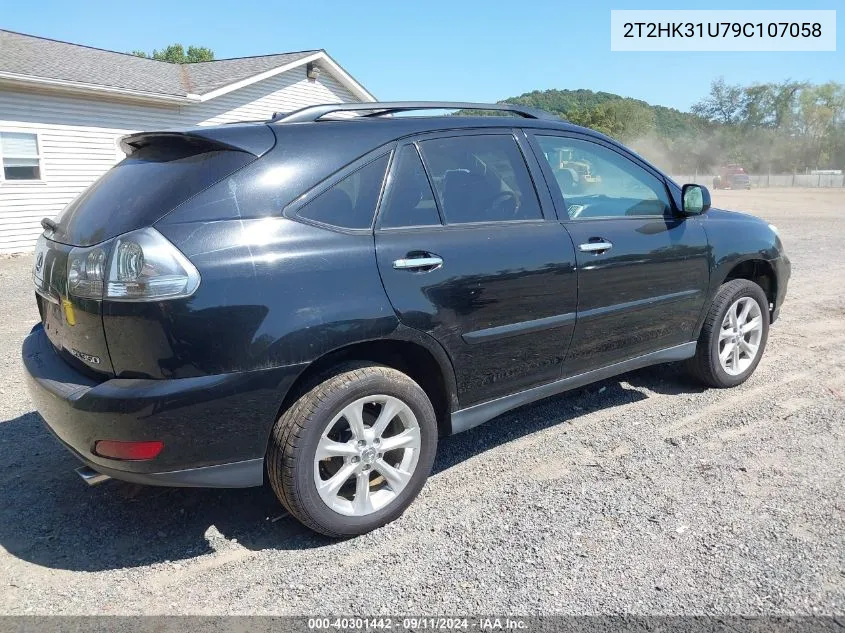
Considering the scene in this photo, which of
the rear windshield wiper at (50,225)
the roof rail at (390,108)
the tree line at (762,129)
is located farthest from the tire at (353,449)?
the tree line at (762,129)

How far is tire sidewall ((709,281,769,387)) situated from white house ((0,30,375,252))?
40.0 ft

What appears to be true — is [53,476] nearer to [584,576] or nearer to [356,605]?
[356,605]

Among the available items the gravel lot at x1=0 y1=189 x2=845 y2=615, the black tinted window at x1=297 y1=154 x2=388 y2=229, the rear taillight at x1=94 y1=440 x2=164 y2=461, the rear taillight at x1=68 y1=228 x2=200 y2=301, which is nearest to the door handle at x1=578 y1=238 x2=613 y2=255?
the gravel lot at x1=0 y1=189 x2=845 y2=615

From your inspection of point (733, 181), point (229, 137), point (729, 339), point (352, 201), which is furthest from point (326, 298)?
point (733, 181)

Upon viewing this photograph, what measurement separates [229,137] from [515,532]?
81.7 inches

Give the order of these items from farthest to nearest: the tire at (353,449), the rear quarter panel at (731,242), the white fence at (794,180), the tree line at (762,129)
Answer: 1. the tree line at (762,129)
2. the white fence at (794,180)
3. the rear quarter panel at (731,242)
4. the tire at (353,449)

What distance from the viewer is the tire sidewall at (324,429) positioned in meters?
2.77

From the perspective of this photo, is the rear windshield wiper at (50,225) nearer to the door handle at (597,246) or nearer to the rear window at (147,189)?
the rear window at (147,189)

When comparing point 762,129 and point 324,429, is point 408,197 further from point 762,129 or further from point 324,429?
point 762,129

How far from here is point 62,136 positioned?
45.9ft

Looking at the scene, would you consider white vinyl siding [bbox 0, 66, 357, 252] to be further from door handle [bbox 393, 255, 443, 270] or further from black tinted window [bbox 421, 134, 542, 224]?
door handle [bbox 393, 255, 443, 270]

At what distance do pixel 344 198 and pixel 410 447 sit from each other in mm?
1140

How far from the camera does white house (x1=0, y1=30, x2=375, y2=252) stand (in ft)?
43.1

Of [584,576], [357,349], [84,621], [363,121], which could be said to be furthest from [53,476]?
[584,576]
